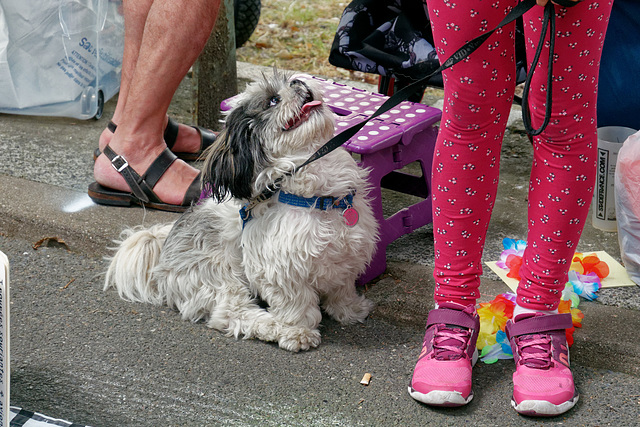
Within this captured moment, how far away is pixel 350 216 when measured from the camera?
223cm

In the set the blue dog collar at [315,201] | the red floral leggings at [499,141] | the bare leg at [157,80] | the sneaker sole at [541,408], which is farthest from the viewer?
the bare leg at [157,80]

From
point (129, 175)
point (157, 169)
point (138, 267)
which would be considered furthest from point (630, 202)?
point (129, 175)

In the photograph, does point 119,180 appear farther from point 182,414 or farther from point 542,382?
point 542,382

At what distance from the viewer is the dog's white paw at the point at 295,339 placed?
2.26 m

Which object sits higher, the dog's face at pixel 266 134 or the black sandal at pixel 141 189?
the dog's face at pixel 266 134

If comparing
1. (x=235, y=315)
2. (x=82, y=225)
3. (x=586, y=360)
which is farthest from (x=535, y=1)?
(x=82, y=225)

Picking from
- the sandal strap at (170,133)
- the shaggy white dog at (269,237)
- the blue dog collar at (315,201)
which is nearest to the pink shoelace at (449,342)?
the shaggy white dog at (269,237)

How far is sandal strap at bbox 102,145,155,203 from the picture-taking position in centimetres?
298

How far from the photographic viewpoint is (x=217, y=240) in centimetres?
237

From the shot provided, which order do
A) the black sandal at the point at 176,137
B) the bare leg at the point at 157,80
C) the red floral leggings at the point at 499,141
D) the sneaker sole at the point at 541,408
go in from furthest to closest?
the black sandal at the point at 176,137
the bare leg at the point at 157,80
the sneaker sole at the point at 541,408
the red floral leggings at the point at 499,141

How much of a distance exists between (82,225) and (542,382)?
193cm

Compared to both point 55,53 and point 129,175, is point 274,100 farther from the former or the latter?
point 55,53

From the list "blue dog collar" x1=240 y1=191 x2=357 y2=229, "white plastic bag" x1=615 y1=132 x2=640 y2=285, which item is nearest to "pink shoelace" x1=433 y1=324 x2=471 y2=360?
"blue dog collar" x1=240 y1=191 x2=357 y2=229

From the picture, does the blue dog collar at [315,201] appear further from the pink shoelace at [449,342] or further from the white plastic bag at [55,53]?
the white plastic bag at [55,53]
